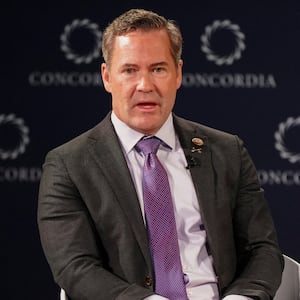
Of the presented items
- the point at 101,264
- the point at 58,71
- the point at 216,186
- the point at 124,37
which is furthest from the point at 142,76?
the point at 58,71

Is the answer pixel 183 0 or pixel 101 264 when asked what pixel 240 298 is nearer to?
pixel 101 264

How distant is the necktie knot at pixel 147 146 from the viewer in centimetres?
295

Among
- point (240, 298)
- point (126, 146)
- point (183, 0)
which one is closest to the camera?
point (240, 298)

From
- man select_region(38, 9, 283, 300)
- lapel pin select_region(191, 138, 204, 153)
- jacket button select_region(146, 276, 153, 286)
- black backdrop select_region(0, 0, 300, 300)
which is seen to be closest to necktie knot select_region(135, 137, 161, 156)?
man select_region(38, 9, 283, 300)

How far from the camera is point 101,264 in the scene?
2787mm

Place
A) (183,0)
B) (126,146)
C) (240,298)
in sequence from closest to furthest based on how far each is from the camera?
(240,298) < (126,146) < (183,0)

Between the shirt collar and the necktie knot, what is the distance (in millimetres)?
20

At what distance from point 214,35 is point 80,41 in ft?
2.33

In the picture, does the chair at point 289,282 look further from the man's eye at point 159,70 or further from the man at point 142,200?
the man's eye at point 159,70

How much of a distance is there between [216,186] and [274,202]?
1434 mm

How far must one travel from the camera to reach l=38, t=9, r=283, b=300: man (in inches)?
109

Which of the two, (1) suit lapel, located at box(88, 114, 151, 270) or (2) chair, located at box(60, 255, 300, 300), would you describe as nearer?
(1) suit lapel, located at box(88, 114, 151, 270)

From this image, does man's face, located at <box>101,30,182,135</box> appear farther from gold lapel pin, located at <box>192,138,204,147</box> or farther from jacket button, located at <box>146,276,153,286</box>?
Answer: jacket button, located at <box>146,276,153,286</box>

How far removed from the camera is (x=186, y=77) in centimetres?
425
